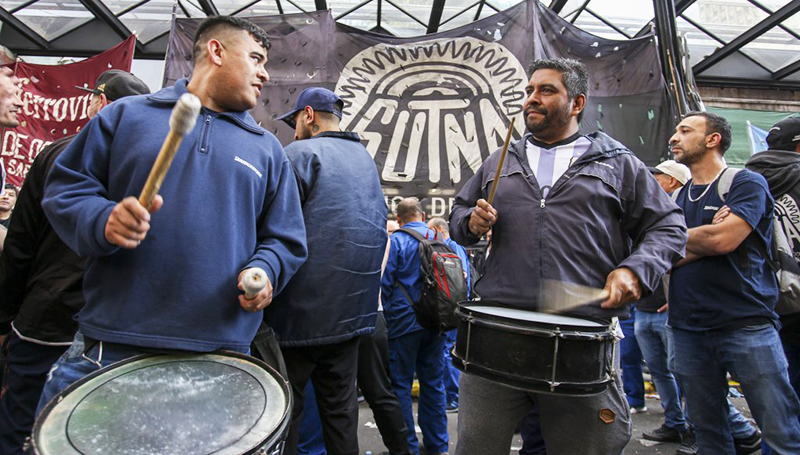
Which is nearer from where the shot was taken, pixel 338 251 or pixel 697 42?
pixel 338 251

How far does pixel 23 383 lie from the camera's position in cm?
217

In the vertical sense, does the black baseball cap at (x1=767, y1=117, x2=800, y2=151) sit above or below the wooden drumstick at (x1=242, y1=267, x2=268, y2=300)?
above

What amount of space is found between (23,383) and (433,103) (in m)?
3.97

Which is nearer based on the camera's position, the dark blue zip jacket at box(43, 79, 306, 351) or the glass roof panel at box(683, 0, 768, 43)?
the dark blue zip jacket at box(43, 79, 306, 351)

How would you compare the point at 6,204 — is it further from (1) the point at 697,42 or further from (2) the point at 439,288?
(1) the point at 697,42

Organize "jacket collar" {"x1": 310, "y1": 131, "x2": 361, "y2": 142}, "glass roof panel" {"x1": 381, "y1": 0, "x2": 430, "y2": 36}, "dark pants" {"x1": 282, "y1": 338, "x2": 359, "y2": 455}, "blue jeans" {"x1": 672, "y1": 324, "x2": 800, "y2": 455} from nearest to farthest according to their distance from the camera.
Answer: "blue jeans" {"x1": 672, "y1": 324, "x2": 800, "y2": 455}, "dark pants" {"x1": 282, "y1": 338, "x2": 359, "y2": 455}, "jacket collar" {"x1": 310, "y1": 131, "x2": 361, "y2": 142}, "glass roof panel" {"x1": 381, "y1": 0, "x2": 430, "y2": 36}

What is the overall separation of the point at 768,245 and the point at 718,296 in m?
0.44

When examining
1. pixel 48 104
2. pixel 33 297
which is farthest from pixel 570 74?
pixel 48 104

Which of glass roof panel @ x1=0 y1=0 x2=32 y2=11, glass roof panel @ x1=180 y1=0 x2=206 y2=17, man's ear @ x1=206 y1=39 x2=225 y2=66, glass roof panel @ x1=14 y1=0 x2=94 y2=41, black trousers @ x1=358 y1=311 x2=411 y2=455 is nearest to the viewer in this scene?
man's ear @ x1=206 y1=39 x2=225 y2=66

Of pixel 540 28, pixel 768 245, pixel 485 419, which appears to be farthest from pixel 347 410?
pixel 540 28

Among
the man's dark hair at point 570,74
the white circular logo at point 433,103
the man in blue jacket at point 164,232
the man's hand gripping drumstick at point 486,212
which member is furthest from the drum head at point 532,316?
the white circular logo at point 433,103

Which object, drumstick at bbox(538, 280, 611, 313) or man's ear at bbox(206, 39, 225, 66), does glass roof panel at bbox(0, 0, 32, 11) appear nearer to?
man's ear at bbox(206, 39, 225, 66)

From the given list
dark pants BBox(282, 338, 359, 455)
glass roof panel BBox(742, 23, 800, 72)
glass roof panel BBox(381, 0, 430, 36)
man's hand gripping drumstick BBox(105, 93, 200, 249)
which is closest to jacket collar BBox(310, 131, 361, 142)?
dark pants BBox(282, 338, 359, 455)

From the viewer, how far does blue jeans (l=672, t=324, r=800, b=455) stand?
2.37m
